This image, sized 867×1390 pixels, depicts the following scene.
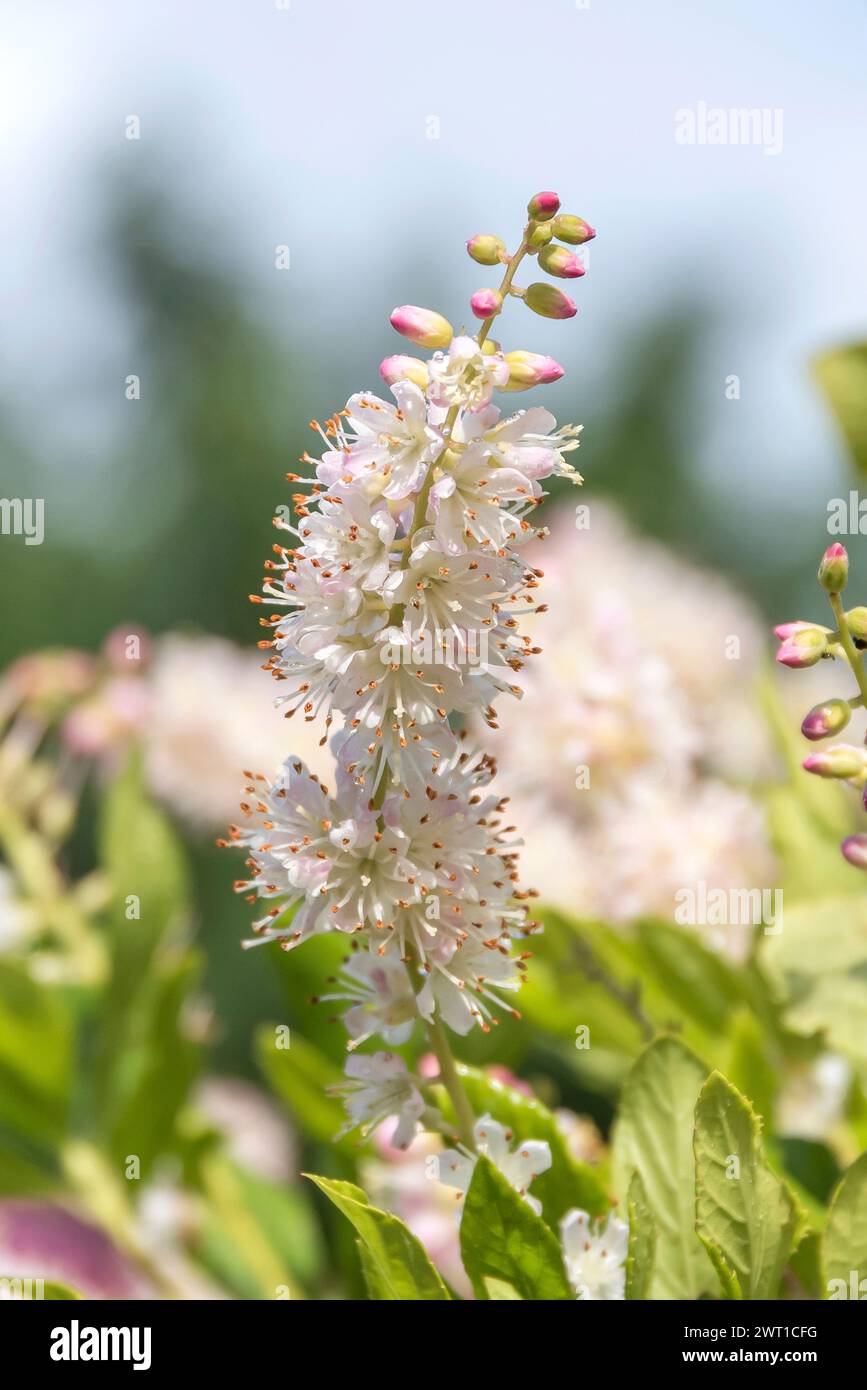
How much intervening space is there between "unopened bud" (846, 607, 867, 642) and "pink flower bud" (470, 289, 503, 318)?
0.16 meters

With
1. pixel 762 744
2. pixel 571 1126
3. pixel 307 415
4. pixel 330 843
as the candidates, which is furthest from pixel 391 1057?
pixel 307 415

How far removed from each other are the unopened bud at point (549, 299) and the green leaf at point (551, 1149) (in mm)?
293

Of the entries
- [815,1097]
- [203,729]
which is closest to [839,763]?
[815,1097]

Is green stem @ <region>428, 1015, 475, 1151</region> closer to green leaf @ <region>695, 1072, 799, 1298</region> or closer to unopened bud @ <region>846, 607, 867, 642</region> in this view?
green leaf @ <region>695, 1072, 799, 1298</region>

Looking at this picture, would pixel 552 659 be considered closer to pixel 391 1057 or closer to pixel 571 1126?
pixel 571 1126

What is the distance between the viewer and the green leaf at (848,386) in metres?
0.76

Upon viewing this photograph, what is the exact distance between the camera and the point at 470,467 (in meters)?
0.43

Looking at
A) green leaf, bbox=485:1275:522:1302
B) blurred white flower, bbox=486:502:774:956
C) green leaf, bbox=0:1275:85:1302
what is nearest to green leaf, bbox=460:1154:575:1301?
→ green leaf, bbox=485:1275:522:1302

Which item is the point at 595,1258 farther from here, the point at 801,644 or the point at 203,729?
the point at 203,729

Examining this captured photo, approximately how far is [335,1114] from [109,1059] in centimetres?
24

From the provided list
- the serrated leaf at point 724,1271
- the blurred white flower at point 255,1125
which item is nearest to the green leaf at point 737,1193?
the serrated leaf at point 724,1271

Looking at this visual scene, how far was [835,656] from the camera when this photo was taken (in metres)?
0.47

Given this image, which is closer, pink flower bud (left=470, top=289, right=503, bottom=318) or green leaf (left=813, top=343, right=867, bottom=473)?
pink flower bud (left=470, top=289, right=503, bottom=318)

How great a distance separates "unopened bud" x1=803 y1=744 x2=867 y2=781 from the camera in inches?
17.9
